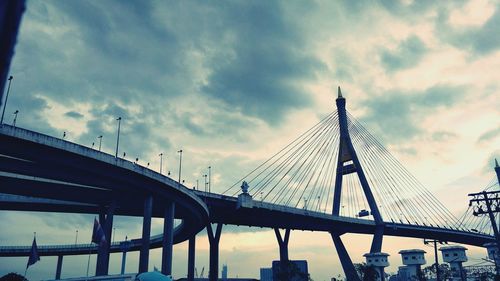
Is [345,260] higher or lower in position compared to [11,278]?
higher

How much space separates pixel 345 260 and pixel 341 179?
25.1 meters

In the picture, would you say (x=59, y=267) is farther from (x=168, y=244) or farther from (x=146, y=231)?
(x=146, y=231)

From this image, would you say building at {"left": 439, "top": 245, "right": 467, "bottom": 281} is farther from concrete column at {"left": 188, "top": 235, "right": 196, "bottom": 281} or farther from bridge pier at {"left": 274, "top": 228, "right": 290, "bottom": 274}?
concrete column at {"left": 188, "top": 235, "right": 196, "bottom": 281}

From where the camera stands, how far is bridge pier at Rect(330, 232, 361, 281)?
106 m

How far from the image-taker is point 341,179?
107 meters

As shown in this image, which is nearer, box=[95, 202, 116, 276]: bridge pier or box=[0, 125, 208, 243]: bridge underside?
box=[0, 125, 208, 243]: bridge underside

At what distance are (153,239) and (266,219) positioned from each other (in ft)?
185

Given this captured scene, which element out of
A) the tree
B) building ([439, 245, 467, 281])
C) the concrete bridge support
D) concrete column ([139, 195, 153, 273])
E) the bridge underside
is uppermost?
the bridge underside

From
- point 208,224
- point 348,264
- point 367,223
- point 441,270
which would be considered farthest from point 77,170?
point 441,270

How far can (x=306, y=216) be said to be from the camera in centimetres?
10412

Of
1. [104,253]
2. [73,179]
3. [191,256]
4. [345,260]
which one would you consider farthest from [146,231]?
[345,260]

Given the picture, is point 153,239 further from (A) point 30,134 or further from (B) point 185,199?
(A) point 30,134

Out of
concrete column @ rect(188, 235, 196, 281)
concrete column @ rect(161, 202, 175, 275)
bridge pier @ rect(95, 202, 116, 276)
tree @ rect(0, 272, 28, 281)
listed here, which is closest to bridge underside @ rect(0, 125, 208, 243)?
bridge pier @ rect(95, 202, 116, 276)

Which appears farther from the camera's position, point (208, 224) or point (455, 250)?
point (455, 250)
